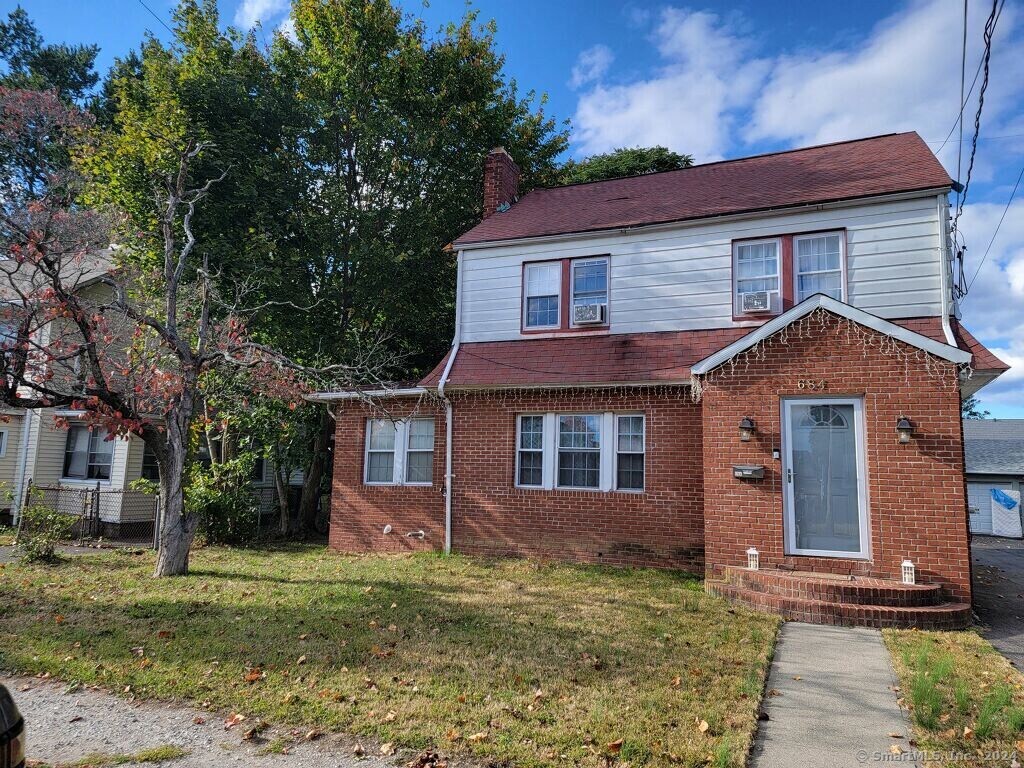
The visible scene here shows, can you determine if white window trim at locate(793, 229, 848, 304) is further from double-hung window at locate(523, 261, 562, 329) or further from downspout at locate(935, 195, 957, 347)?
double-hung window at locate(523, 261, 562, 329)

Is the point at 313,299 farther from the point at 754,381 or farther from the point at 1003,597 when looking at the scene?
the point at 1003,597

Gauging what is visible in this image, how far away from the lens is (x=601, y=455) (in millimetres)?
10797

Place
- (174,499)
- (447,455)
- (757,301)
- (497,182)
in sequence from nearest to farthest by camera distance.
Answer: (174,499) < (757,301) < (447,455) < (497,182)

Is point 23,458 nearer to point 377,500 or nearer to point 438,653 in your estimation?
point 377,500

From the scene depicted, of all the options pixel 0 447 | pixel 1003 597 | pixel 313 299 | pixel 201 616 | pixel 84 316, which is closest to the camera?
pixel 201 616

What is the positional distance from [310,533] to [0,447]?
9274 millimetres

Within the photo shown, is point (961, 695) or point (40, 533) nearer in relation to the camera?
point (961, 695)

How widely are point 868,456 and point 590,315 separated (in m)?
5.21

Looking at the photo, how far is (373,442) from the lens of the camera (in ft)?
41.9

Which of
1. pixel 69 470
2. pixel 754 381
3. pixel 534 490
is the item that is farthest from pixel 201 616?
pixel 69 470

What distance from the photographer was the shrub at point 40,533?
10625 mm

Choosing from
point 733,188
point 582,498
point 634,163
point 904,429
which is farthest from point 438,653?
point 634,163

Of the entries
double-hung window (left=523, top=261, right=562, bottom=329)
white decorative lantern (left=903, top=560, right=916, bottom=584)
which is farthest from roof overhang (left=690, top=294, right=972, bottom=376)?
double-hung window (left=523, top=261, right=562, bottom=329)

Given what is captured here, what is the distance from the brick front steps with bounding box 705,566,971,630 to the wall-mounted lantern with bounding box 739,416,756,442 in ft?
6.02
